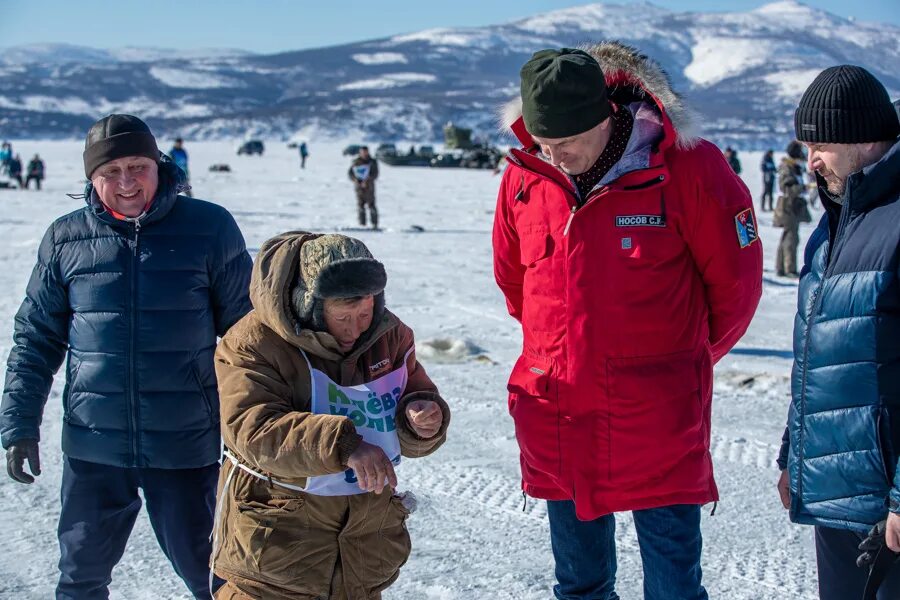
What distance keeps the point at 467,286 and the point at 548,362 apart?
643 centimetres

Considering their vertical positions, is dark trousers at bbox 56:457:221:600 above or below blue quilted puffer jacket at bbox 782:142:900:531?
below

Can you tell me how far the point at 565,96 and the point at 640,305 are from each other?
0.47 metres

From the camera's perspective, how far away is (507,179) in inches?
91.0

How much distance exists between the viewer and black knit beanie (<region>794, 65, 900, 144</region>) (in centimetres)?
192

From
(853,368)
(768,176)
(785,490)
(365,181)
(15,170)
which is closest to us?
(853,368)

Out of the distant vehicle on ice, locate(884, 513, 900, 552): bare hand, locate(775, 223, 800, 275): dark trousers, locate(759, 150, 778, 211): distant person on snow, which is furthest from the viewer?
the distant vehicle on ice

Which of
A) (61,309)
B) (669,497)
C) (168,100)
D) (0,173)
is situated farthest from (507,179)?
(168,100)

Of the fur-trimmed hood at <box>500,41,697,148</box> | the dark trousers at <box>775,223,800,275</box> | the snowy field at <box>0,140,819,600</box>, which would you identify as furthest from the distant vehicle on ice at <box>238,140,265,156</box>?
the fur-trimmed hood at <box>500,41,697,148</box>

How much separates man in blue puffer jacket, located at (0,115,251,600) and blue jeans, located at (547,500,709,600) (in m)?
0.92

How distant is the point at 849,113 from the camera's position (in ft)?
6.30

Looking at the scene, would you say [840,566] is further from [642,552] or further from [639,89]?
[639,89]

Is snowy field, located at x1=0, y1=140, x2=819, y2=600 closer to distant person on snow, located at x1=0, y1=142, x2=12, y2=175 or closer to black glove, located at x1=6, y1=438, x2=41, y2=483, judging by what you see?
black glove, located at x1=6, y1=438, x2=41, y2=483

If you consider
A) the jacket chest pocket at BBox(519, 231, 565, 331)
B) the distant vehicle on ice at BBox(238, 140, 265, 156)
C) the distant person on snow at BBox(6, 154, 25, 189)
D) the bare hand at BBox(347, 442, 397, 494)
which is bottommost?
the distant vehicle on ice at BBox(238, 140, 265, 156)

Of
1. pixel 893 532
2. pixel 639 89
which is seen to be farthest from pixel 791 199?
pixel 893 532
